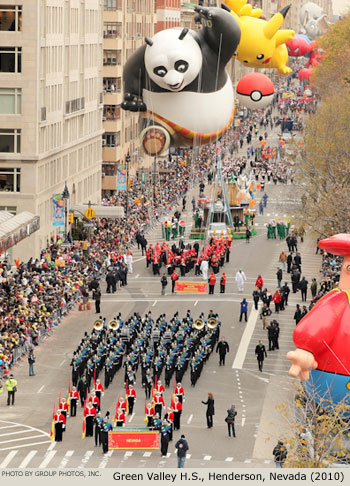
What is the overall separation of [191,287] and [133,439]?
27091 mm

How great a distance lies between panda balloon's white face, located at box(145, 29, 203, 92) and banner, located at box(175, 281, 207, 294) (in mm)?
9867

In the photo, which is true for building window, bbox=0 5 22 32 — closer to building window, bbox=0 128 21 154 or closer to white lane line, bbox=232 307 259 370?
building window, bbox=0 128 21 154

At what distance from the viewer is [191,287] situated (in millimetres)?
73000

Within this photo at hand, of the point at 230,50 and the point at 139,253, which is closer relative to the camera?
the point at 230,50

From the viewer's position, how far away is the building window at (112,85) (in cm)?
11312

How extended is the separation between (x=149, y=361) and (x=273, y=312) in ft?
50.0

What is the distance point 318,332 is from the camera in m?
39.3

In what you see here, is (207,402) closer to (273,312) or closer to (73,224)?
(273,312)

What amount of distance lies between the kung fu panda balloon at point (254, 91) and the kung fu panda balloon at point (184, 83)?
709 mm

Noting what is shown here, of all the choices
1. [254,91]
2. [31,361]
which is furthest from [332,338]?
[254,91]

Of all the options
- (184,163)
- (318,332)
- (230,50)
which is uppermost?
(230,50)

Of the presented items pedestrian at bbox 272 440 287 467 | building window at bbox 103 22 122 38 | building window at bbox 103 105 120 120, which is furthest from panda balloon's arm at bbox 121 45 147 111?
building window at bbox 103 105 120 120
